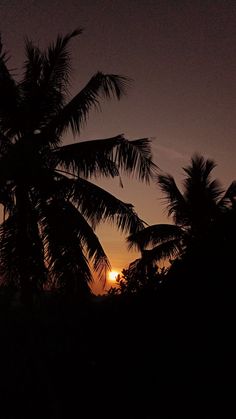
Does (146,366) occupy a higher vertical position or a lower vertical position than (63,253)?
lower

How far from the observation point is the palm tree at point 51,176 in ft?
30.3

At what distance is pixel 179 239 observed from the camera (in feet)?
54.1

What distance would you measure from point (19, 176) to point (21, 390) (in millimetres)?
4827

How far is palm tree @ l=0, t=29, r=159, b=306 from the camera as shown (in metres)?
Answer: 9.25

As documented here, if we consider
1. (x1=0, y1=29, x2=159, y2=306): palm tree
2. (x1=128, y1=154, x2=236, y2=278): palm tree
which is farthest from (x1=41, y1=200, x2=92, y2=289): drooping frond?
(x1=128, y1=154, x2=236, y2=278): palm tree

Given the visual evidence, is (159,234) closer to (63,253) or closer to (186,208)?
(186,208)

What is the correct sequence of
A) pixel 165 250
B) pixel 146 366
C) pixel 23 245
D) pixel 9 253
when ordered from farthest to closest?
1. pixel 165 250
2. pixel 23 245
3. pixel 9 253
4. pixel 146 366

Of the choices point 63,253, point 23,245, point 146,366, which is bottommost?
point 146,366

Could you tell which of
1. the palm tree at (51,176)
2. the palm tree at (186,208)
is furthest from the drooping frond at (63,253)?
the palm tree at (186,208)

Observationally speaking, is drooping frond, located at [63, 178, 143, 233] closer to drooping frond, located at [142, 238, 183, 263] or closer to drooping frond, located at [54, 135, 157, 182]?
drooping frond, located at [54, 135, 157, 182]

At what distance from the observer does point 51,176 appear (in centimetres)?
1002

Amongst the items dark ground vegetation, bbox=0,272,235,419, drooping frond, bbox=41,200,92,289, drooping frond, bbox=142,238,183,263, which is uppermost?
drooping frond, bbox=142,238,183,263

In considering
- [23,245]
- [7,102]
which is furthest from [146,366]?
[7,102]

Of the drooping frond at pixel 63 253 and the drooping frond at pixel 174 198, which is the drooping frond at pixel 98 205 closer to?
the drooping frond at pixel 63 253
